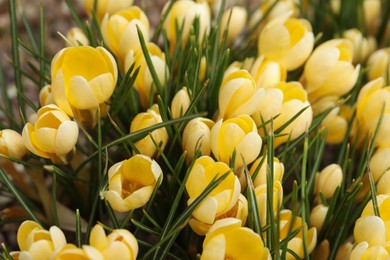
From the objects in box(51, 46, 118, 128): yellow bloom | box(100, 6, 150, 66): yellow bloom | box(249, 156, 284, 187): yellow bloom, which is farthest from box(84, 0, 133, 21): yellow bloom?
box(249, 156, 284, 187): yellow bloom

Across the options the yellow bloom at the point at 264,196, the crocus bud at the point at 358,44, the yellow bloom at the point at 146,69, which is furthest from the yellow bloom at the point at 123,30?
the crocus bud at the point at 358,44

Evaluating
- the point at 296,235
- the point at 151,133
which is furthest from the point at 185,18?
the point at 296,235

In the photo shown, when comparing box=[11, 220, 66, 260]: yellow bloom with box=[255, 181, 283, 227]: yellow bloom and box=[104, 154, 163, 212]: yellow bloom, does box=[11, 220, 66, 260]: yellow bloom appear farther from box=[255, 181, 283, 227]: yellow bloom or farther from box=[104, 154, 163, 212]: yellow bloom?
box=[255, 181, 283, 227]: yellow bloom

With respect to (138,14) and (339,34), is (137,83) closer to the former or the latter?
(138,14)

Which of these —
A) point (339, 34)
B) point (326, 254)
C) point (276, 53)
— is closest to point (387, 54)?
point (339, 34)

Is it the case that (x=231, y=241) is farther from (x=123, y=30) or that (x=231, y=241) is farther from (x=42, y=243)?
(x=123, y=30)

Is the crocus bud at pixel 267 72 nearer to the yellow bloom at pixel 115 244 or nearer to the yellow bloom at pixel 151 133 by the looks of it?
the yellow bloom at pixel 151 133
